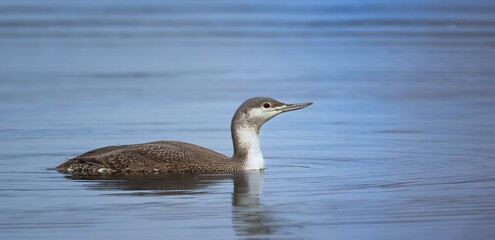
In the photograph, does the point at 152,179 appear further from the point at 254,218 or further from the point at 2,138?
the point at 2,138

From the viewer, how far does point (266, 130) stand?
47.0 ft

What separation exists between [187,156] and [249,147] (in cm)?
62

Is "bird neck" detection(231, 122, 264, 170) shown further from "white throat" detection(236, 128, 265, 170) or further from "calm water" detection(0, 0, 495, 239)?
"calm water" detection(0, 0, 495, 239)

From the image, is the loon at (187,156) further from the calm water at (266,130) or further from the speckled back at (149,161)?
the calm water at (266,130)

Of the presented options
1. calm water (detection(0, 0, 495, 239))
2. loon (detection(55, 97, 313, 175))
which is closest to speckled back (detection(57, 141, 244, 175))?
loon (detection(55, 97, 313, 175))

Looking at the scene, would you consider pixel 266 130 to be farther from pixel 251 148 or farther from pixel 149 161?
pixel 149 161

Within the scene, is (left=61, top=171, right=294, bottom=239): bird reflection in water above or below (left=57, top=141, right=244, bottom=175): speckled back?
below

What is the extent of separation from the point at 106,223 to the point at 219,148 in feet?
14.3

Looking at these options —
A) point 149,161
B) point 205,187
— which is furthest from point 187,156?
point 205,187

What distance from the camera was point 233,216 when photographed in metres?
8.53

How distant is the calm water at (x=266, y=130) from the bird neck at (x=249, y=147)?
0.43 ft

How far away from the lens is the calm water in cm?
838

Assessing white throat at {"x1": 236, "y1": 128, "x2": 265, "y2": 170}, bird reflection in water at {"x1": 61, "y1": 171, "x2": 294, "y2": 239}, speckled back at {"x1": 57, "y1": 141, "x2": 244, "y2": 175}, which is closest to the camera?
bird reflection in water at {"x1": 61, "y1": 171, "x2": 294, "y2": 239}

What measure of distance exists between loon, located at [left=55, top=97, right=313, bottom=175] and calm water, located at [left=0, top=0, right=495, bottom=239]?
178 millimetres
